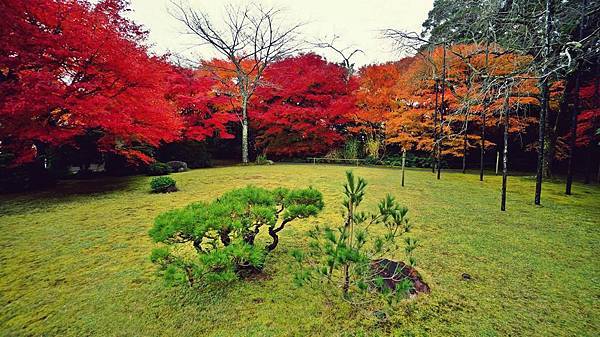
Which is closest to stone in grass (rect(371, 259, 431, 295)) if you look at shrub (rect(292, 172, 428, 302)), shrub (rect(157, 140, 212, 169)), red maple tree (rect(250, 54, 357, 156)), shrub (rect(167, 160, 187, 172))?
shrub (rect(292, 172, 428, 302))

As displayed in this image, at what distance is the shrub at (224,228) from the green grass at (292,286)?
1.07 feet

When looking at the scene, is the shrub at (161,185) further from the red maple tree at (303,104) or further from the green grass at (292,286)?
the red maple tree at (303,104)

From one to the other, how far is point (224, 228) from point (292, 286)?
906mm

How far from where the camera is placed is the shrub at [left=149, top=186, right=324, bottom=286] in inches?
78.3

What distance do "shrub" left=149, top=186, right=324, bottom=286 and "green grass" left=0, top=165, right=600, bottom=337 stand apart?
1.07 feet

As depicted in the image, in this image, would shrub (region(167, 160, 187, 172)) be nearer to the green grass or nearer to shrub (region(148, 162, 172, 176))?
shrub (region(148, 162, 172, 176))

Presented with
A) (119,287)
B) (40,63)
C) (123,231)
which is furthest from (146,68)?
(119,287)

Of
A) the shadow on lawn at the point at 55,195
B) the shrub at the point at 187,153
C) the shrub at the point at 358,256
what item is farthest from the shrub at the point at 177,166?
the shrub at the point at 358,256

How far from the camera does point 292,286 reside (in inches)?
100

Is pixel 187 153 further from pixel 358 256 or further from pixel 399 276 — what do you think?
pixel 358 256

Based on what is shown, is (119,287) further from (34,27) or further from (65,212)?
(34,27)

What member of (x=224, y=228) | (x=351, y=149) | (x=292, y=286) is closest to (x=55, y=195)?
(x=224, y=228)

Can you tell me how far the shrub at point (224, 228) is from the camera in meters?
1.99

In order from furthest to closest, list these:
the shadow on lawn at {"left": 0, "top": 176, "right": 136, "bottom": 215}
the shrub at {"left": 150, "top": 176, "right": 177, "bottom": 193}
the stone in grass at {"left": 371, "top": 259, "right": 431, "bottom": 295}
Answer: the shrub at {"left": 150, "top": 176, "right": 177, "bottom": 193} < the shadow on lawn at {"left": 0, "top": 176, "right": 136, "bottom": 215} < the stone in grass at {"left": 371, "top": 259, "right": 431, "bottom": 295}
